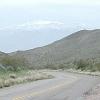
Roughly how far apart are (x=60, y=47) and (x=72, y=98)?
6959 inches

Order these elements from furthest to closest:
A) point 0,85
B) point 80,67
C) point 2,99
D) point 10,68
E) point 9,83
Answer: point 80,67, point 10,68, point 9,83, point 0,85, point 2,99

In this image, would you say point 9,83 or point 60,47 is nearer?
point 9,83

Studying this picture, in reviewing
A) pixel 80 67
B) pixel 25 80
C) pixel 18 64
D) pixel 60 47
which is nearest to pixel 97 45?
pixel 60 47

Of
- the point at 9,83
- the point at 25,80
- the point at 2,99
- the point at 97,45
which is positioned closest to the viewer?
the point at 2,99

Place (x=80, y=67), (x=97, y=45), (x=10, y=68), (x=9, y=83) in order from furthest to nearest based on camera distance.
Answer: (x=97, y=45) < (x=80, y=67) < (x=10, y=68) < (x=9, y=83)

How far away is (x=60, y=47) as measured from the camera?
199875 mm

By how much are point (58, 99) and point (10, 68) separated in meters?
28.7

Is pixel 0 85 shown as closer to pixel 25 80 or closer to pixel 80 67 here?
pixel 25 80

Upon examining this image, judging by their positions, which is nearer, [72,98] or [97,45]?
[72,98]

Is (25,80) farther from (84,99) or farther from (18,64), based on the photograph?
(18,64)

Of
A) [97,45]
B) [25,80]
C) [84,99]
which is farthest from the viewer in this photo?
[97,45]

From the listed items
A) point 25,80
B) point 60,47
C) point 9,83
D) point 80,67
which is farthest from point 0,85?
point 60,47

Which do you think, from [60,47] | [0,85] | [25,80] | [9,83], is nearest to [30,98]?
[0,85]

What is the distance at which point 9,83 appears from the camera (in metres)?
31.8
